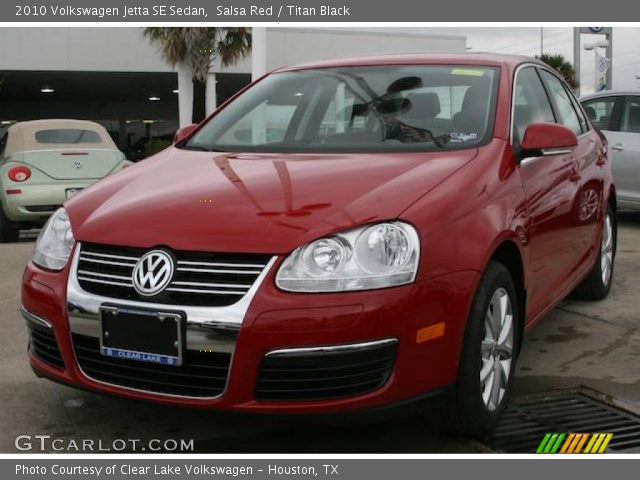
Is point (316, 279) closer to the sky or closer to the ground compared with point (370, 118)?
closer to the ground

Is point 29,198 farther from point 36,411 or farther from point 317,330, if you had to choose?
point 317,330

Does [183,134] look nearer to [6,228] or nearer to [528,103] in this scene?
[528,103]

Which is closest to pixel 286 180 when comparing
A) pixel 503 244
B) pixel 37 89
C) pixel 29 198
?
pixel 503 244

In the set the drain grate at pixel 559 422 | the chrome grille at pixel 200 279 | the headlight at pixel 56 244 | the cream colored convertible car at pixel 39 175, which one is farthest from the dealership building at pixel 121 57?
the drain grate at pixel 559 422

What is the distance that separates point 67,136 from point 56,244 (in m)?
7.01

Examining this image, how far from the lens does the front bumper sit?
267 cm

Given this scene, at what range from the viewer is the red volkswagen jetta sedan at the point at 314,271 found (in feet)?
8.90

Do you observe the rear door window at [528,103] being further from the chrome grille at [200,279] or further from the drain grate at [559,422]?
the chrome grille at [200,279]

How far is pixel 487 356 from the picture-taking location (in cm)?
322

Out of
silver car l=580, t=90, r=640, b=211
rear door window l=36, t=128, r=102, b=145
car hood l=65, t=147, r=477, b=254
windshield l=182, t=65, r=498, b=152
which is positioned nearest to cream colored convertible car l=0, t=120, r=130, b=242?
rear door window l=36, t=128, r=102, b=145

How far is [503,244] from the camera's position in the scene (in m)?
3.31
